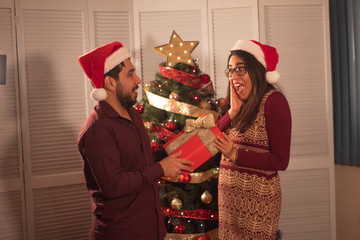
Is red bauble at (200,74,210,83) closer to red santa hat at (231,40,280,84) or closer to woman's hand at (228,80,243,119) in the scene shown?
woman's hand at (228,80,243,119)

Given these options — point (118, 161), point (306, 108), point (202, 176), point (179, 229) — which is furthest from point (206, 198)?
point (306, 108)

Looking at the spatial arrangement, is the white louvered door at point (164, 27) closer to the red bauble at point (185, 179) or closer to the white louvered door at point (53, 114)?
the white louvered door at point (53, 114)

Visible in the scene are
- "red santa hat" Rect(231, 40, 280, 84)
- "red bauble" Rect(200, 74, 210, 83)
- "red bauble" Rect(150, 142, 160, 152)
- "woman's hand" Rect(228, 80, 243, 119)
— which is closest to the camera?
"red santa hat" Rect(231, 40, 280, 84)

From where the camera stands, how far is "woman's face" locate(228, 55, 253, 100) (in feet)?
5.99

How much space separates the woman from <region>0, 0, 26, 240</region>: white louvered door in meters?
1.80

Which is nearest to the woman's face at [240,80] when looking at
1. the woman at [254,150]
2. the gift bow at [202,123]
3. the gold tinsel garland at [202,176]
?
the woman at [254,150]

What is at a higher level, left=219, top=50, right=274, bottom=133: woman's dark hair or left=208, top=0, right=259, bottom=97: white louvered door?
left=208, top=0, right=259, bottom=97: white louvered door

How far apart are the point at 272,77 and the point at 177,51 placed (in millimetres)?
862

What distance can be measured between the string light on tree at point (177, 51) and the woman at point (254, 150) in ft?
1.95

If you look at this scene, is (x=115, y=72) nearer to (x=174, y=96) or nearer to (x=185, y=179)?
(x=174, y=96)

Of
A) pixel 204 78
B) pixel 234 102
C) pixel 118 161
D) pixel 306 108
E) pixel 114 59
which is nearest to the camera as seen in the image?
pixel 118 161

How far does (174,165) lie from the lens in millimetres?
1633

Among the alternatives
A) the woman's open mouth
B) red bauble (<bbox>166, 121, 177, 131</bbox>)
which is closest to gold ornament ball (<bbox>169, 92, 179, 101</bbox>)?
red bauble (<bbox>166, 121, 177, 131</bbox>)

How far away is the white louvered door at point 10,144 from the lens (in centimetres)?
275
